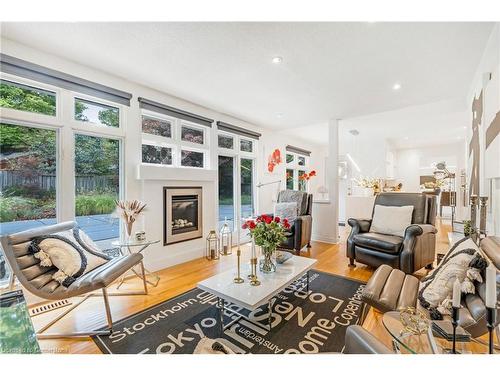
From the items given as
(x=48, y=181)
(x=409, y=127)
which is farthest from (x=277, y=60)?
(x=409, y=127)

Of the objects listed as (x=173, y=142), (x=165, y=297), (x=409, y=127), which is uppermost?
(x=409, y=127)

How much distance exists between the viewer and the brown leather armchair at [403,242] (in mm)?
2785

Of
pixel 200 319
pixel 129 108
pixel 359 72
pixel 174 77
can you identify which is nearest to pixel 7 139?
pixel 129 108

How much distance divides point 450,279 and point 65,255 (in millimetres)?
2876

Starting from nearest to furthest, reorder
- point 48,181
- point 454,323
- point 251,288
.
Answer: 1. point 454,323
2. point 251,288
3. point 48,181

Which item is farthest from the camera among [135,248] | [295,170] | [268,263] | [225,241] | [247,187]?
[295,170]

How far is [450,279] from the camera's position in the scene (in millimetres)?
1426

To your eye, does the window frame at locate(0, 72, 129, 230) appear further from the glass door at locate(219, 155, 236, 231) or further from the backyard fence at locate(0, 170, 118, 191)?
the glass door at locate(219, 155, 236, 231)

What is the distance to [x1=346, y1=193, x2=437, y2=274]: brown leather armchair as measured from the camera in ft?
9.14

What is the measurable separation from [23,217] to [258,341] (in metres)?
2.57

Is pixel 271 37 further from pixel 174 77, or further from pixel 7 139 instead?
pixel 7 139

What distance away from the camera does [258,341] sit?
1.74m

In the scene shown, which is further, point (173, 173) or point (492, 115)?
point (173, 173)

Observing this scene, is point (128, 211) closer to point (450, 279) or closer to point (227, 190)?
point (227, 190)
